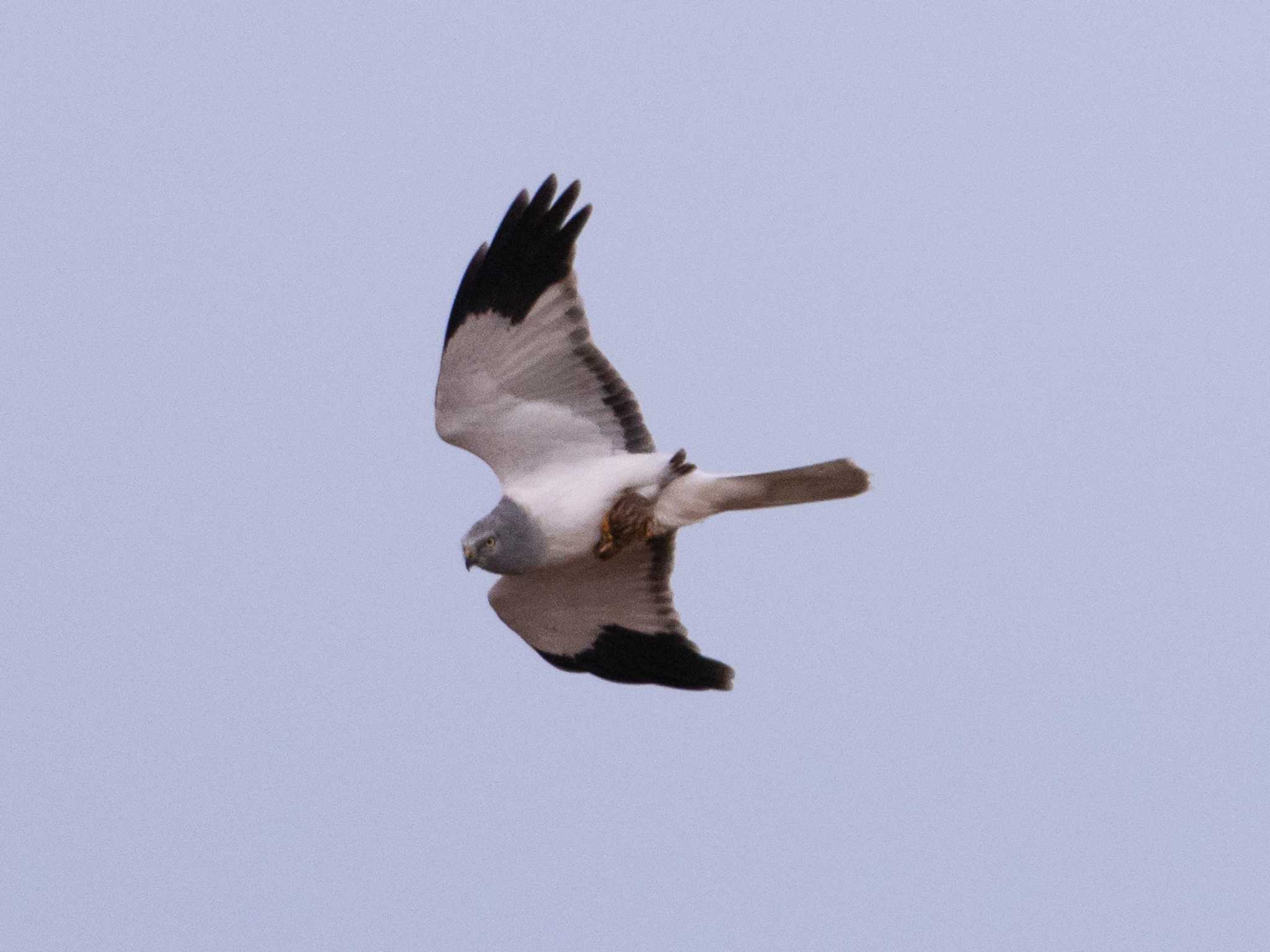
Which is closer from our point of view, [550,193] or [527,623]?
[550,193]

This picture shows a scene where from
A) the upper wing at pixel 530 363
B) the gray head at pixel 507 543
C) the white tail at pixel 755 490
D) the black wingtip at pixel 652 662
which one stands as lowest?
the black wingtip at pixel 652 662

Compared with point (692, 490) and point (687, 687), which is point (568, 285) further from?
point (687, 687)

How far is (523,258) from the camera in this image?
9.33m

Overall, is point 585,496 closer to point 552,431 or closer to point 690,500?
point 552,431

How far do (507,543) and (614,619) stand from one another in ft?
3.79

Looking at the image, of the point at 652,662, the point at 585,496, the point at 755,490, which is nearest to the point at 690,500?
the point at 755,490

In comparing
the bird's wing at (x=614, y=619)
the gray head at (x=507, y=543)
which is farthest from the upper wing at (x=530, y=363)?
the bird's wing at (x=614, y=619)

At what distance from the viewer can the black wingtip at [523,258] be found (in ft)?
30.5

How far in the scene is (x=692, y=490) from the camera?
9.47m

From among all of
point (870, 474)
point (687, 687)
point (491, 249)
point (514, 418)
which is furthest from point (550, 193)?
point (687, 687)

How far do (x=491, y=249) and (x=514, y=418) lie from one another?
809mm

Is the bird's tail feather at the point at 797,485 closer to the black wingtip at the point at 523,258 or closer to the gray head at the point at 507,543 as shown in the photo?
the gray head at the point at 507,543

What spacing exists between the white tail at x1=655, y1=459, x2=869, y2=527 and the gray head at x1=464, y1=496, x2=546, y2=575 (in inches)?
23.1

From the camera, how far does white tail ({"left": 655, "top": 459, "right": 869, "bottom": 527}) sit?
912cm
